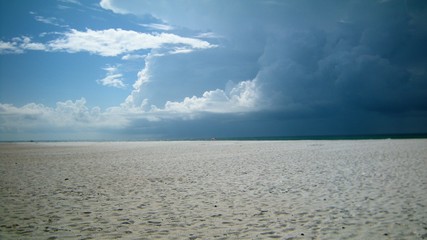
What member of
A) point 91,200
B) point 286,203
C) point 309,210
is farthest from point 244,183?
point 91,200

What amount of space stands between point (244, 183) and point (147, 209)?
18.5 feet

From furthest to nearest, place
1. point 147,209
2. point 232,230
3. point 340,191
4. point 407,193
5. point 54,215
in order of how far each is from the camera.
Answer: point 340,191, point 407,193, point 147,209, point 54,215, point 232,230

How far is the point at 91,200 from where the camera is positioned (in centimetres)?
1046

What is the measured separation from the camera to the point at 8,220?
7.99 m

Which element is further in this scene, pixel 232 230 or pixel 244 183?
pixel 244 183

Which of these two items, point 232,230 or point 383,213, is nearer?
point 232,230

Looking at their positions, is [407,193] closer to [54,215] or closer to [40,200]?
[54,215]

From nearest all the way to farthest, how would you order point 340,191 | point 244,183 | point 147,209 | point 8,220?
point 8,220, point 147,209, point 340,191, point 244,183

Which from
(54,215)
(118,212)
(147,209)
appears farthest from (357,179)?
(54,215)

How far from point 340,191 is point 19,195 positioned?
44.9 feet

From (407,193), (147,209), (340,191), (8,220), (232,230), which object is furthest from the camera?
(340,191)

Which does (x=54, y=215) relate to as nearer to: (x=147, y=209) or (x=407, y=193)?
(x=147, y=209)

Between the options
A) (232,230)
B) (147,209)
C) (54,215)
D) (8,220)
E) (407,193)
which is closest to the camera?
(232,230)

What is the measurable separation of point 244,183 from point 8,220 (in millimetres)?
9350
